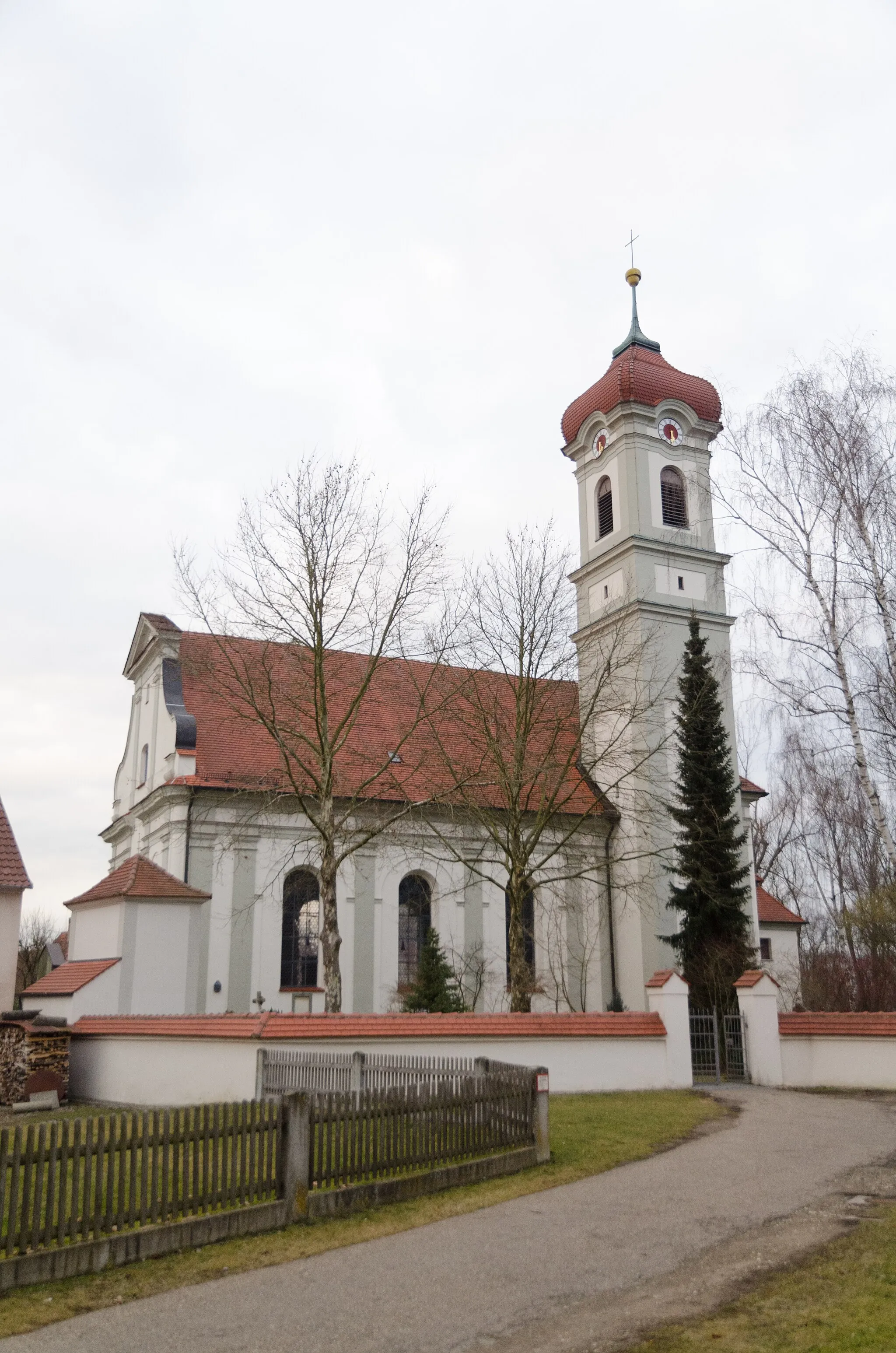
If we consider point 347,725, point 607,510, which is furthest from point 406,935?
point 607,510

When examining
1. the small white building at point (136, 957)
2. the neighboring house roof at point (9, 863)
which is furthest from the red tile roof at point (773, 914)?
the neighboring house roof at point (9, 863)

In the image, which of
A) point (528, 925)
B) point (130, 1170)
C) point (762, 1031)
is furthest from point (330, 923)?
point (130, 1170)

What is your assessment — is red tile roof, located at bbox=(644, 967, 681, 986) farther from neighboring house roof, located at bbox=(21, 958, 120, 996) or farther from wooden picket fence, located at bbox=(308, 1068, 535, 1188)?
neighboring house roof, located at bbox=(21, 958, 120, 996)

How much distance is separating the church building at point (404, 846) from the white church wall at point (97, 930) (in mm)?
58

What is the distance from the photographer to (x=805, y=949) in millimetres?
46219

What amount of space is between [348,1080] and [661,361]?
27.9 m

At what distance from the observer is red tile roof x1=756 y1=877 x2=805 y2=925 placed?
118 ft

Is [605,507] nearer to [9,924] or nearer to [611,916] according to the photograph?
[611,916]

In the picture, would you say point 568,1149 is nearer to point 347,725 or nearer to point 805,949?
point 347,725

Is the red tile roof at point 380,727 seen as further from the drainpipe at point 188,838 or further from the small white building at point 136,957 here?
the small white building at point 136,957

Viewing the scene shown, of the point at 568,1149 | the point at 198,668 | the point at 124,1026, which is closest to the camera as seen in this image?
the point at 568,1149

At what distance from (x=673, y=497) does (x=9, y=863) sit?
2177cm

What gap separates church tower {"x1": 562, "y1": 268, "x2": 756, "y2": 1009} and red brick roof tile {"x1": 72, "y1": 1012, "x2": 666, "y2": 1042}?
930 cm

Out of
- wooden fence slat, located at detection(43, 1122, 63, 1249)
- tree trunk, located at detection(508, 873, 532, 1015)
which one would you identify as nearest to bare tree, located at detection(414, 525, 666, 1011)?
tree trunk, located at detection(508, 873, 532, 1015)
